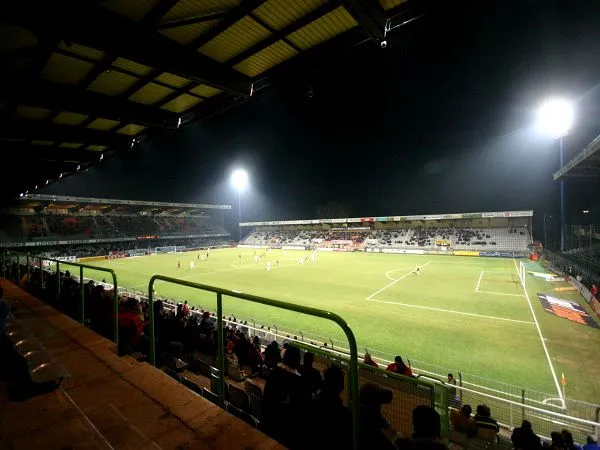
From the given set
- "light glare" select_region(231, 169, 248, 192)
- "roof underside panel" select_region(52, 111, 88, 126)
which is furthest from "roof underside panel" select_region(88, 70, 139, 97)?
"light glare" select_region(231, 169, 248, 192)

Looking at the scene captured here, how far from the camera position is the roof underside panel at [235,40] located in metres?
4.46

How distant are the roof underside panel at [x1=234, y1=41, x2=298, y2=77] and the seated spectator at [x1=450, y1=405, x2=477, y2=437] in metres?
6.75

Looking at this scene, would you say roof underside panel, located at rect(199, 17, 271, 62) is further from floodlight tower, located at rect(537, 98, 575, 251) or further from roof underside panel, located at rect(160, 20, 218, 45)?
floodlight tower, located at rect(537, 98, 575, 251)

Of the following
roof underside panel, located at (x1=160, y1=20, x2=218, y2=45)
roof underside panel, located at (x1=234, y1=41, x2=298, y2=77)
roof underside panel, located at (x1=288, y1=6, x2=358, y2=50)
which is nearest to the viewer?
roof underside panel, located at (x1=288, y1=6, x2=358, y2=50)

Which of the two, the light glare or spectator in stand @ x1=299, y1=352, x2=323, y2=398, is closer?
spectator in stand @ x1=299, y1=352, x2=323, y2=398

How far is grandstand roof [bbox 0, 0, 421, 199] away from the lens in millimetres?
3791

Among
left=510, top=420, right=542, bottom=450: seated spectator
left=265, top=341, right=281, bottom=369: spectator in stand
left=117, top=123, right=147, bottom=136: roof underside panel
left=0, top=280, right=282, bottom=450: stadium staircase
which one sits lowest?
left=510, top=420, right=542, bottom=450: seated spectator

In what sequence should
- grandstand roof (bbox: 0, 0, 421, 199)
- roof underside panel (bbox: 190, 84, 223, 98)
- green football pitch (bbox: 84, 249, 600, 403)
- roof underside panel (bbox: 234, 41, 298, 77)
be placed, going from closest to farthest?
1. grandstand roof (bbox: 0, 0, 421, 199)
2. roof underside panel (bbox: 234, 41, 298, 77)
3. roof underside panel (bbox: 190, 84, 223, 98)
4. green football pitch (bbox: 84, 249, 600, 403)

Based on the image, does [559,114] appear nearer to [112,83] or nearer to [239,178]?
[112,83]

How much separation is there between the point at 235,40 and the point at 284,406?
4.96m

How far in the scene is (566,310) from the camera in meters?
16.3

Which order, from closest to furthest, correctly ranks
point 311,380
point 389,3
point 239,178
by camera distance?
point 311,380
point 389,3
point 239,178

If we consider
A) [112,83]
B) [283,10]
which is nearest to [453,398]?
[283,10]

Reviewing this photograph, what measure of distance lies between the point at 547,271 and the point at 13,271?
1527 inches
